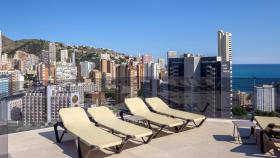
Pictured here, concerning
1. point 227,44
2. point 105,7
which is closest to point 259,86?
point 105,7

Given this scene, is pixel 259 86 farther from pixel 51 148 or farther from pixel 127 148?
pixel 51 148

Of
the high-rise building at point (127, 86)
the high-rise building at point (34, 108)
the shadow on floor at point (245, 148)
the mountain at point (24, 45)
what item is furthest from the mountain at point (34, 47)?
the shadow on floor at point (245, 148)

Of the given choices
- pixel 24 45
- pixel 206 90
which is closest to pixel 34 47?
pixel 24 45

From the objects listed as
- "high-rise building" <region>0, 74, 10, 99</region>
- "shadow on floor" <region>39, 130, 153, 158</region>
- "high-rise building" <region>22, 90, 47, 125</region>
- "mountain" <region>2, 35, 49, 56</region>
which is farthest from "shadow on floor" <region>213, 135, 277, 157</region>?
"mountain" <region>2, 35, 49, 56</region>

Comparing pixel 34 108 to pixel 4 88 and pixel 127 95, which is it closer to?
pixel 4 88

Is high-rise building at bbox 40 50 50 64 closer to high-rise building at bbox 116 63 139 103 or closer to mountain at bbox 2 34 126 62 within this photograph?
mountain at bbox 2 34 126 62
